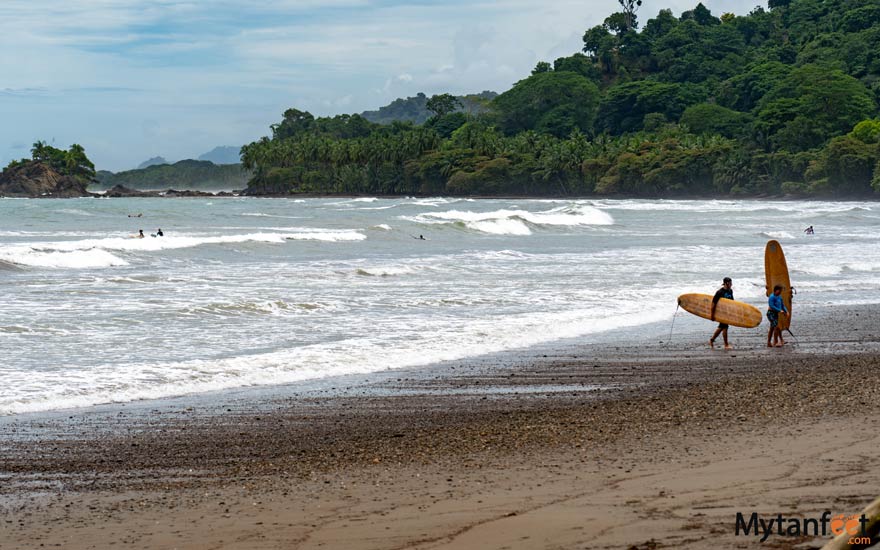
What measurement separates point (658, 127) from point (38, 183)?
295 ft

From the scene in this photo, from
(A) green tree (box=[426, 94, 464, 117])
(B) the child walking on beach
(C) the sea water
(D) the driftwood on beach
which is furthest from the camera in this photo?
(A) green tree (box=[426, 94, 464, 117])

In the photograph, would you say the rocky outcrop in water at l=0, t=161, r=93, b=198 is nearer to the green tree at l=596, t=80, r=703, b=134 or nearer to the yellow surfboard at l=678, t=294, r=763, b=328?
the green tree at l=596, t=80, r=703, b=134

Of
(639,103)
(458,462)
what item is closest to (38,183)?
(639,103)

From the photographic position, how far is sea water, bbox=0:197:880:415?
1116 centimetres

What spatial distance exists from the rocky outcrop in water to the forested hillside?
2571cm

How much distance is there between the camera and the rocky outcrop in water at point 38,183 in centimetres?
15550

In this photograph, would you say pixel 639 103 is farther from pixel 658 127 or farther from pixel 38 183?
pixel 38 183

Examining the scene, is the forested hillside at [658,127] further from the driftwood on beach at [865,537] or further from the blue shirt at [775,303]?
the driftwood on beach at [865,537]

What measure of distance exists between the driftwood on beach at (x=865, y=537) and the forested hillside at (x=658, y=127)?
10170cm

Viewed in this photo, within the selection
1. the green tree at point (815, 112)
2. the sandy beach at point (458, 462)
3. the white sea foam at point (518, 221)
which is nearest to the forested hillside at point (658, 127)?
the green tree at point (815, 112)

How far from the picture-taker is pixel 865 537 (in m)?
4.02

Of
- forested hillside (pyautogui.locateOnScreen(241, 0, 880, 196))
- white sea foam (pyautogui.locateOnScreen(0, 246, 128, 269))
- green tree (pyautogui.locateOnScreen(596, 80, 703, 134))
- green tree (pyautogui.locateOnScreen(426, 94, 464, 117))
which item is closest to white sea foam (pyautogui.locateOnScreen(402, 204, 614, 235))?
white sea foam (pyautogui.locateOnScreen(0, 246, 128, 269))

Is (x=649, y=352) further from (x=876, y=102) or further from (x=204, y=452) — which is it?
(x=876, y=102)

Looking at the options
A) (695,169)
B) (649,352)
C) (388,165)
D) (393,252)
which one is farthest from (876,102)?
(649,352)
